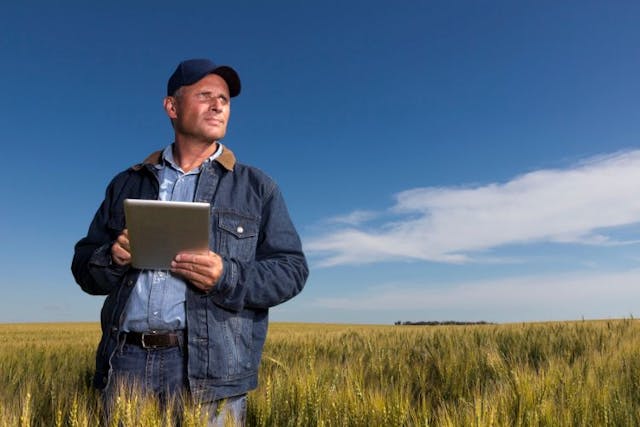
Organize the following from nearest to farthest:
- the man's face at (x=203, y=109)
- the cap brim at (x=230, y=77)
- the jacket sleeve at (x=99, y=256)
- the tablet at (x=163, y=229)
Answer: the tablet at (x=163, y=229) → the jacket sleeve at (x=99, y=256) → the man's face at (x=203, y=109) → the cap brim at (x=230, y=77)

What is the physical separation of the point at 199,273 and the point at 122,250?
427mm

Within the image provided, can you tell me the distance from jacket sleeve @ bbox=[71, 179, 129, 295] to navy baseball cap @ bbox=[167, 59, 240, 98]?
706mm

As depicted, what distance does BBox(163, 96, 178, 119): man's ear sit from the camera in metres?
3.07

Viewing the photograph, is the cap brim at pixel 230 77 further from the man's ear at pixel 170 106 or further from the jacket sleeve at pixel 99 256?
the jacket sleeve at pixel 99 256

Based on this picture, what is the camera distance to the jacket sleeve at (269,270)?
2.53 meters

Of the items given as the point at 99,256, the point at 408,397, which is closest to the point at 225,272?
the point at 99,256

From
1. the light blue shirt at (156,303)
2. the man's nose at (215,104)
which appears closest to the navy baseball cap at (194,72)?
the man's nose at (215,104)

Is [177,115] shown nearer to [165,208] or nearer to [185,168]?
[185,168]

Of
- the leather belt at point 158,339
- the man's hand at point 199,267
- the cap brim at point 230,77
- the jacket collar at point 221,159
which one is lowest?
the leather belt at point 158,339

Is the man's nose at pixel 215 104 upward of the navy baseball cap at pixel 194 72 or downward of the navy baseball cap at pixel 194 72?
downward

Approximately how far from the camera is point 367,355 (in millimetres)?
6176

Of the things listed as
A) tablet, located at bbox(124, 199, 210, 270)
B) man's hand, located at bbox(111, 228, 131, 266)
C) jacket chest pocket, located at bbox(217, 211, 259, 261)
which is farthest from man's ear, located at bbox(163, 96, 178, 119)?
tablet, located at bbox(124, 199, 210, 270)

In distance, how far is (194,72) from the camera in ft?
9.80

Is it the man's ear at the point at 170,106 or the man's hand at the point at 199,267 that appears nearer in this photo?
the man's hand at the point at 199,267
